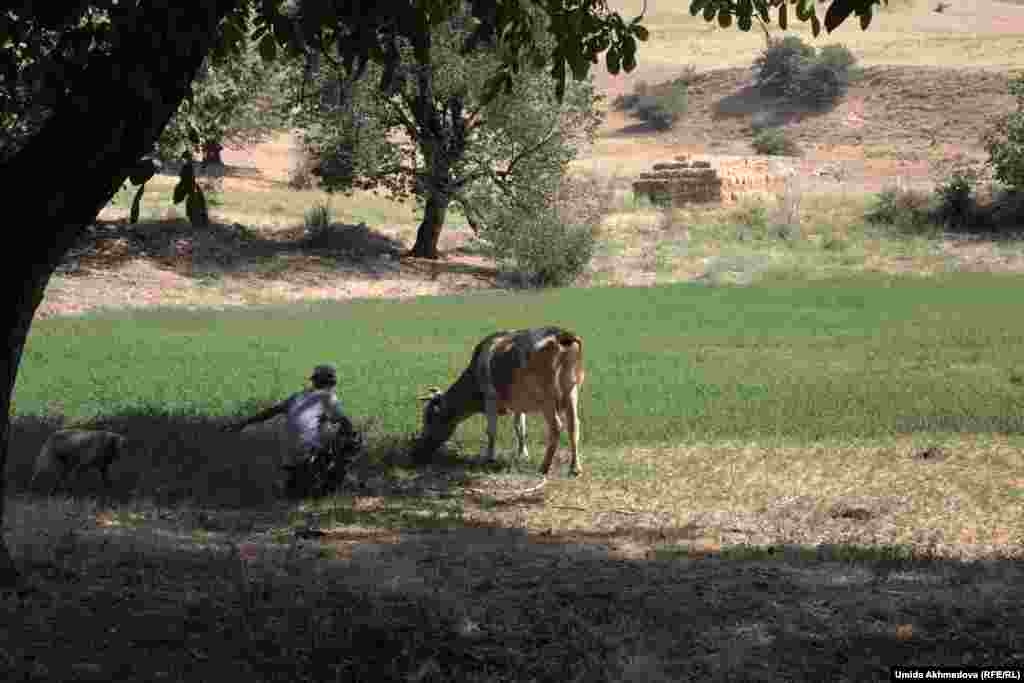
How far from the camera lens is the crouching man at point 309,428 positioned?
11562 millimetres

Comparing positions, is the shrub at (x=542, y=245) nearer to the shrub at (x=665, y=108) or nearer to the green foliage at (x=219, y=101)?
the green foliage at (x=219, y=101)

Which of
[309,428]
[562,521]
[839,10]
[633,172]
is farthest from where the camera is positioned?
[633,172]

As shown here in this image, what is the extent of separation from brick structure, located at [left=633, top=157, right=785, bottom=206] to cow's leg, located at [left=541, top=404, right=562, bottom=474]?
34.3 m

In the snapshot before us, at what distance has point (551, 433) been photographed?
45.4 ft

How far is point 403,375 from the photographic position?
20.1 m

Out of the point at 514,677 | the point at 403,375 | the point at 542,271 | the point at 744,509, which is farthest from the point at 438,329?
the point at 514,677

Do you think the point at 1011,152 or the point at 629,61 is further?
the point at 1011,152

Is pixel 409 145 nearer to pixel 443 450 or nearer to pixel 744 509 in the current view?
pixel 443 450

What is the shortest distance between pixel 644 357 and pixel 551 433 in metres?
9.02

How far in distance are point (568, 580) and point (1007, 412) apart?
11.0m

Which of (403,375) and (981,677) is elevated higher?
(981,677)

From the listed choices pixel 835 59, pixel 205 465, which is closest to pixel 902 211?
pixel 835 59

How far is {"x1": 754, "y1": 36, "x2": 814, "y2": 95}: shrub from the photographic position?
7731 cm

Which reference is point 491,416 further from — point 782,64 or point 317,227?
point 782,64
